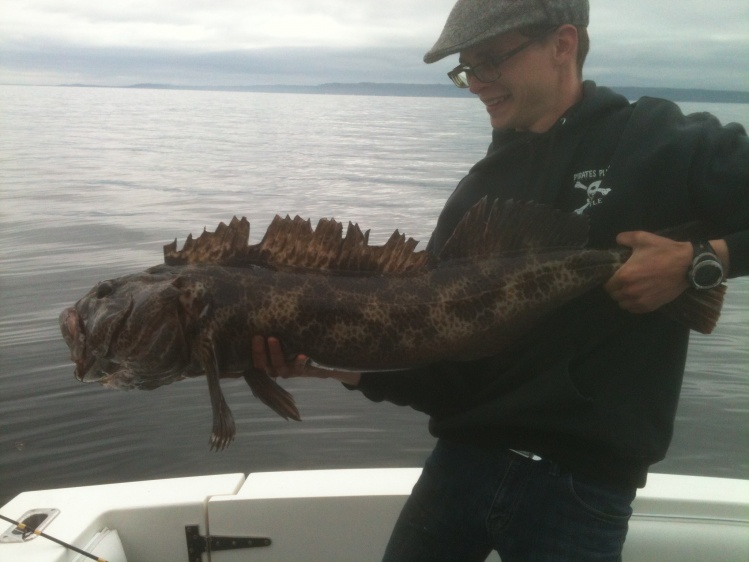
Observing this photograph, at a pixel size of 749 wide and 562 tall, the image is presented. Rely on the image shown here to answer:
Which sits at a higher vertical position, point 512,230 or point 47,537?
point 512,230

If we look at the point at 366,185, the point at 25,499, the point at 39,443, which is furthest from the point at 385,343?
the point at 366,185

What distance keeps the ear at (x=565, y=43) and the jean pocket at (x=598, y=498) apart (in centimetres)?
170

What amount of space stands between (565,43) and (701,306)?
119 cm

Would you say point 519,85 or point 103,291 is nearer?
point 103,291

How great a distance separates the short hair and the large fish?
703 millimetres

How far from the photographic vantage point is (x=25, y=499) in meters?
3.92

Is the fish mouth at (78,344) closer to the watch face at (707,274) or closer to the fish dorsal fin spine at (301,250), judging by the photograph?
the fish dorsal fin spine at (301,250)

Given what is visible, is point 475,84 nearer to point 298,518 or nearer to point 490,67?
point 490,67

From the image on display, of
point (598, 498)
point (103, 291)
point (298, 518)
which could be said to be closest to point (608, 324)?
point (598, 498)

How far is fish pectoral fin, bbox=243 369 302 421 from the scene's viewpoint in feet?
9.05

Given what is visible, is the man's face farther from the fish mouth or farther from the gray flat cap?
the fish mouth

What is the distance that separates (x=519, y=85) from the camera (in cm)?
278

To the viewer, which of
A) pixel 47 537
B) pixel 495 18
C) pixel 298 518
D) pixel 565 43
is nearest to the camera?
pixel 495 18

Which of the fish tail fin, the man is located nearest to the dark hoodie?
the man
